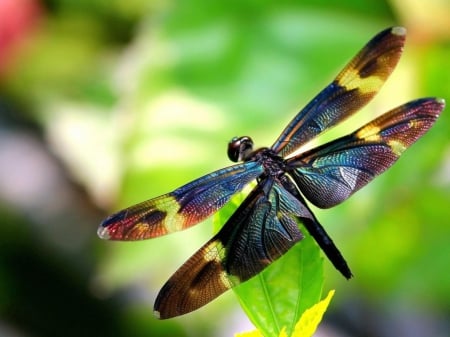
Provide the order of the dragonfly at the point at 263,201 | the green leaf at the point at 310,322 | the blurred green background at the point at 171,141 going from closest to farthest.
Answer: the green leaf at the point at 310,322 < the dragonfly at the point at 263,201 < the blurred green background at the point at 171,141

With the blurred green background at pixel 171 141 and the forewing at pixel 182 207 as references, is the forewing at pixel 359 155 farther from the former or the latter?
the blurred green background at pixel 171 141

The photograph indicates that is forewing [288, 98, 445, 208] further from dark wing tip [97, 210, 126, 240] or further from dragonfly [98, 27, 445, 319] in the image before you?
dark wing tip [97, 210, 126, 240]

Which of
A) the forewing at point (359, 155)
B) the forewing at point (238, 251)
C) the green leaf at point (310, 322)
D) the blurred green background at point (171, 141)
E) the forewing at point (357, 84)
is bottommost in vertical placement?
the green leaf at point (310, 322)

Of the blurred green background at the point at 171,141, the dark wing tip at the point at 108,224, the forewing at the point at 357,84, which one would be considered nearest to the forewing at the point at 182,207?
the dark wing tip at the point at 108,224

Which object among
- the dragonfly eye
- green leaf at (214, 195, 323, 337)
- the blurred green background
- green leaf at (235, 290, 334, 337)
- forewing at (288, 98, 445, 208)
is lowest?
Answer: green leaf at (235, 290, 334, 337)

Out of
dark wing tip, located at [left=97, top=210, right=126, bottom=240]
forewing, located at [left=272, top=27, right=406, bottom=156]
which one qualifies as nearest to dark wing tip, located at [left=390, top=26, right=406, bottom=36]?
forewing, located at [left=272, top=27, right=406, bottom=156]

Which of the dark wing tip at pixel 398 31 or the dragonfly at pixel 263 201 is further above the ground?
the dark wing tip at pixel 398 31

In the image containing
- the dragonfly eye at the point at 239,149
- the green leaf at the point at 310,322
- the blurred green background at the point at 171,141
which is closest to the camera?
the green leaf at the point at 310,322
